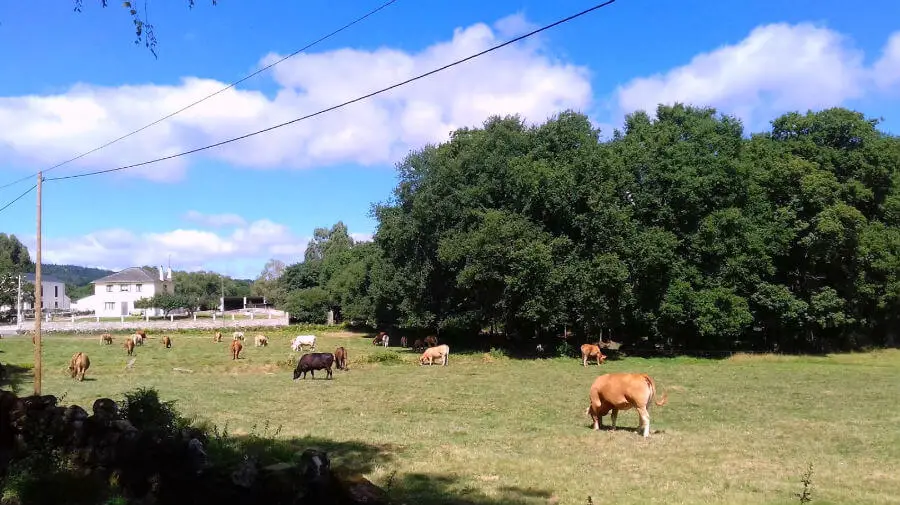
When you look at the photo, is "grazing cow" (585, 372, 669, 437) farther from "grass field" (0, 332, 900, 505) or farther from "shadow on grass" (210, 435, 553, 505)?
"shadow on grass" (210, 435, 553, 505)

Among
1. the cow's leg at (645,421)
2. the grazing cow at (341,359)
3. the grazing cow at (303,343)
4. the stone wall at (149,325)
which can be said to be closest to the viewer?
the cow's leg at (645,421)

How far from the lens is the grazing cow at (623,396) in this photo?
1425 cm

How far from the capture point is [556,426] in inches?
597

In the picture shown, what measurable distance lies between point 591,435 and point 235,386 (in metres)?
14.3

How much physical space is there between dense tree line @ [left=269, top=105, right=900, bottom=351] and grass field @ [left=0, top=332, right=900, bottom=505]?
618cm

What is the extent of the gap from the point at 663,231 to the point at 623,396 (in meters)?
24.6

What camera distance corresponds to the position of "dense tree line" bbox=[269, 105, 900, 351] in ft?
120

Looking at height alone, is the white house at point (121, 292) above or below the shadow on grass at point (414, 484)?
above

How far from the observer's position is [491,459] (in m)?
11.1

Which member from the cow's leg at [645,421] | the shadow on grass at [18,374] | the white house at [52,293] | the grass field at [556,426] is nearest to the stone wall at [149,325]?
the grass field at [556,426]

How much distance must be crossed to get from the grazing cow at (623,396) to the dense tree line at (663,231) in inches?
792

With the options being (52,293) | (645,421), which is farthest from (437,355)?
(52,293)

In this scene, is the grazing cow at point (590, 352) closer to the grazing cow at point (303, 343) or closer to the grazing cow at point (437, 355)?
the grazing cow at point (437, 355)

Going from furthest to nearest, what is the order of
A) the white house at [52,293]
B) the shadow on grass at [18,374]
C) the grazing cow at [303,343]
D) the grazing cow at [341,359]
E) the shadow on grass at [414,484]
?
the white house at [52,293]
the grazing cow at [303,343]
the grazing cow at [341,359]
the shadow on grass at [18,374]
the shadow on grass at [414,484]
